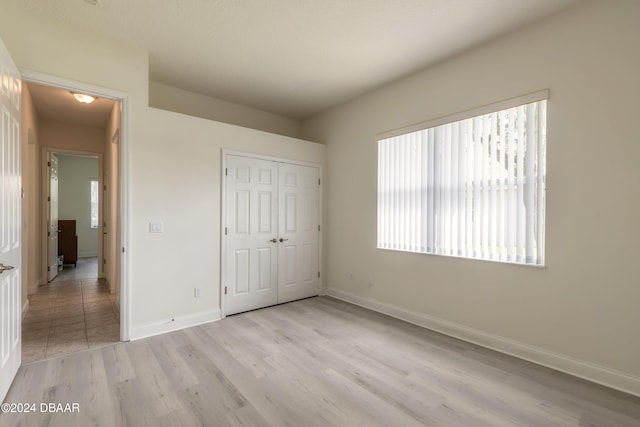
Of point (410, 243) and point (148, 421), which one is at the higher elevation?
point (410, 243)

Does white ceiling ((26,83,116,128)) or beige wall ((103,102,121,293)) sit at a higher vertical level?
white ceiling ((26,83,116,128))

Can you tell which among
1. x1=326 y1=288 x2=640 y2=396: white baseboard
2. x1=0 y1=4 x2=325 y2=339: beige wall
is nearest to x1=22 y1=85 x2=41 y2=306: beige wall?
x1=0 y1=4 x2=325 y2=339: beige wall

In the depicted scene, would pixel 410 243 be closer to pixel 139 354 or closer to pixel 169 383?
pixel 169 383

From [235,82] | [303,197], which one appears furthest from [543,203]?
[235,82]

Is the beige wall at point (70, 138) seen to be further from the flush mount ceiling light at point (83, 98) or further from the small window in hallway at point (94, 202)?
the small window in hallway at point (94, 202)

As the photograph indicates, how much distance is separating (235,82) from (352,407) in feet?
12.4

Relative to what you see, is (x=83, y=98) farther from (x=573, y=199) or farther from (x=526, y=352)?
(x=526, y=352)

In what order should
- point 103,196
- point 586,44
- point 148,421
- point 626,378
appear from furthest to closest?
point 103,196 → point 586,44 → point 626,378 → point 148,421

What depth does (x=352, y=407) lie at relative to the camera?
199 cm

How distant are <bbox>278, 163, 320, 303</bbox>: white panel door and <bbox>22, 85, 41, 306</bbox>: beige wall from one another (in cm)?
331

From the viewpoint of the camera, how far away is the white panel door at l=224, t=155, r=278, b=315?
3.78 meters

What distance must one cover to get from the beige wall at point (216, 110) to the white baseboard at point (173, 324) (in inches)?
106

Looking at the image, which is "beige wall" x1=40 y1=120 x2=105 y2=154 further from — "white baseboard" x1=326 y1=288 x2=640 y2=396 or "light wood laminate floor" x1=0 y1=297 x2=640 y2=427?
"white baseboard" x1=326 y1=288 x2=640 y2=396

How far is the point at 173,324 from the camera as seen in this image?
10.7 feet
